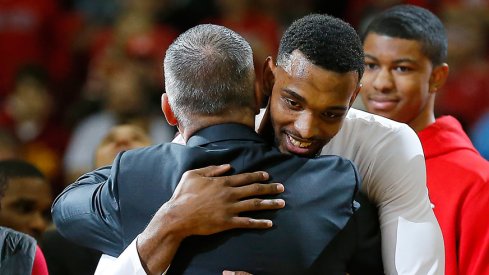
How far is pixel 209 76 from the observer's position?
219 centimetres

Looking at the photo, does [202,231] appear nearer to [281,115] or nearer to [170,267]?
[170,267]

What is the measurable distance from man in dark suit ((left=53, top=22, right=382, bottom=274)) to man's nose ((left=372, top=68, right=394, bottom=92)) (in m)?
0.88

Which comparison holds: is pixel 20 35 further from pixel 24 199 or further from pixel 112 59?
pixel 24 199

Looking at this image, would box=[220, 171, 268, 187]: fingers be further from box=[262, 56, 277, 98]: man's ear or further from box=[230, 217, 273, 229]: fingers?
box=[262, 56, 277, 98]: man's ear

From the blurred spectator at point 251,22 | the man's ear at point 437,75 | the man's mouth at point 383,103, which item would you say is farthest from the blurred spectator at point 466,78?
the man's mouth at point 383,103

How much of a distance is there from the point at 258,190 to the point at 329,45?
1.18ft

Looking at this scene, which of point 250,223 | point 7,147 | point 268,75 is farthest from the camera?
point 7,147

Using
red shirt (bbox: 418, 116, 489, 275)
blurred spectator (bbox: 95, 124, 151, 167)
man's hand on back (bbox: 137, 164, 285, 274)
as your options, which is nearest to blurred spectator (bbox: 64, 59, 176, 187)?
blurred spectator (bbox: 95, 124, 151, 167)

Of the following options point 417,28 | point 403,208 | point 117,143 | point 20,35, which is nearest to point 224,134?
point 403,208

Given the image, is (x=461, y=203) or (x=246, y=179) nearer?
(x=246, y=179)

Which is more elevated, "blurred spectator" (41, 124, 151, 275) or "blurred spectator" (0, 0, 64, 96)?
"blurred spectator" (41, 124, 151, 275)

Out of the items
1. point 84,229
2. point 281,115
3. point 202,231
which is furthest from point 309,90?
point 84,229

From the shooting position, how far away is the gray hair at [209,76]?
2.18 m

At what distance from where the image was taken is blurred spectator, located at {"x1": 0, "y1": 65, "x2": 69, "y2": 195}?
18.8ft
